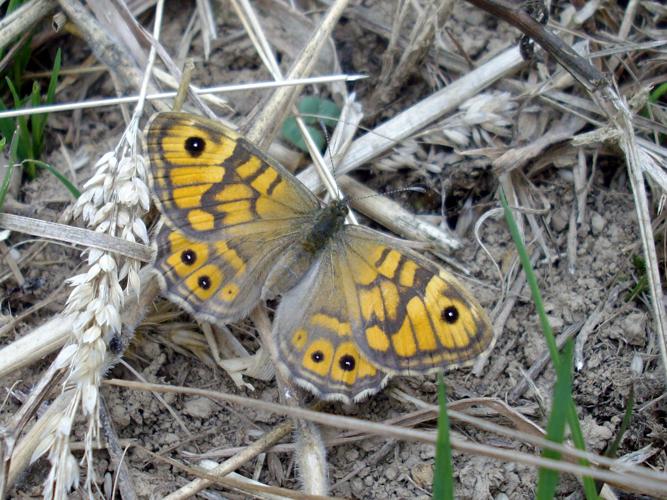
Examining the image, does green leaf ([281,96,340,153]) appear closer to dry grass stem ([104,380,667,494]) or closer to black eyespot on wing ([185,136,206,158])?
black eyespot on wing ([185,136,206,158])

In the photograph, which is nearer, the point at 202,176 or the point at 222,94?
the point at 202,176

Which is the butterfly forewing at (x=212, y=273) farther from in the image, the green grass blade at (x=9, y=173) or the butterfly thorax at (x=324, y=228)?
the green grass blade at (x=9, y=173)

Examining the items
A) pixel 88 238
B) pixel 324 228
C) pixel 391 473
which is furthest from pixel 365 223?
pixel 88 238

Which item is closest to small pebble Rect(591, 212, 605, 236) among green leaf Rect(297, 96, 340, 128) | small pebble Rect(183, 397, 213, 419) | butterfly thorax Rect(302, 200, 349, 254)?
butterfly thorax Rect(302, 200, 349, 254)

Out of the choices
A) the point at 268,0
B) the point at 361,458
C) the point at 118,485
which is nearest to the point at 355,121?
the point at 268,0

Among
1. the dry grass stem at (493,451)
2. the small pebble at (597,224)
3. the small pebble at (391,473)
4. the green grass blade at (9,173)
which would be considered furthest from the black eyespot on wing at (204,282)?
the small pebble at (597,224)

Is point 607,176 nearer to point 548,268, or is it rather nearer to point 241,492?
point 548,268
